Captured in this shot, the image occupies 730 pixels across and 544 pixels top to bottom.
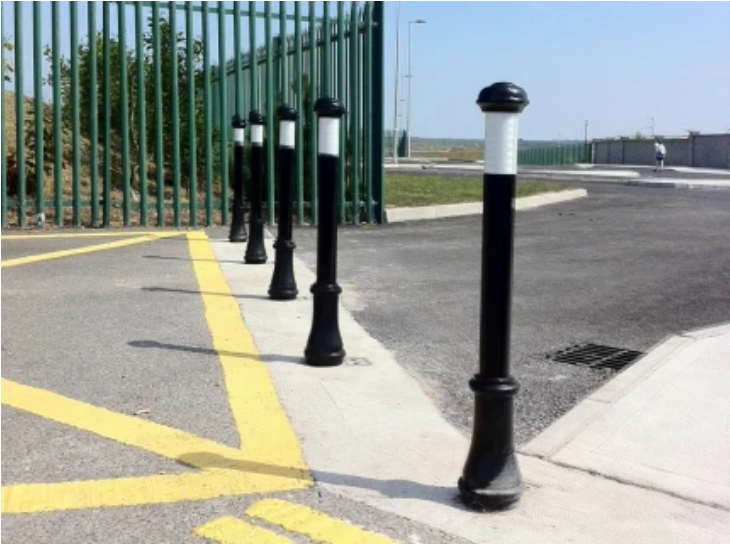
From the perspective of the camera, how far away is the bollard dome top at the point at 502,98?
312cm

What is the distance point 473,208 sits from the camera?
14078 millimetres

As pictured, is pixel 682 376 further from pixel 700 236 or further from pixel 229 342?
pixel 700 236

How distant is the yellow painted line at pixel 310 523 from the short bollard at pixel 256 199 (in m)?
5.33

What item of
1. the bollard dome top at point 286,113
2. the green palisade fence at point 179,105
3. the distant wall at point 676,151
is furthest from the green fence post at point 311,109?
the distant wall at point 676,151

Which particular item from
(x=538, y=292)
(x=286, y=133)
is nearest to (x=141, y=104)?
(x=286, y=133)

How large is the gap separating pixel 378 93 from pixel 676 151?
3558 centimetres

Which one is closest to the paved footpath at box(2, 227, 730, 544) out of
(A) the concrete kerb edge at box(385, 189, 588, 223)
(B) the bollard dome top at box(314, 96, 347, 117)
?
(B) the bollard dome top at box(314, 96, 347, 117)

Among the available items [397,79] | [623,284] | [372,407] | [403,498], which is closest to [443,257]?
[623,284]

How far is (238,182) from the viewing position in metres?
9.30

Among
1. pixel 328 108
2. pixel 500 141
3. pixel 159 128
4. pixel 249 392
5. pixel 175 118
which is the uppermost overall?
pixel 175 118

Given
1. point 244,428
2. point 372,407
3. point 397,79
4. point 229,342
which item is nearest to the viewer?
point 244,428

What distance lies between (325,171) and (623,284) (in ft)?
12.1

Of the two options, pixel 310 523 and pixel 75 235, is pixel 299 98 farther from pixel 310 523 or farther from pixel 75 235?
pixel 310 523

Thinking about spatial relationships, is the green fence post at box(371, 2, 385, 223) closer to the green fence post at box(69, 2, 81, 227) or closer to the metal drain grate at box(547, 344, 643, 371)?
the green fence post at box(69, 2, 81, 227)
